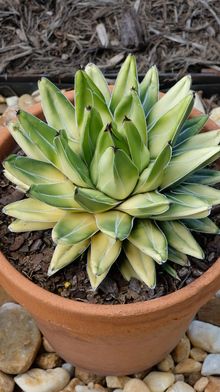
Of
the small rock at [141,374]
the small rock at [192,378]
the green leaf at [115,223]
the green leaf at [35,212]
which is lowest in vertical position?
the small rock at [192,378]

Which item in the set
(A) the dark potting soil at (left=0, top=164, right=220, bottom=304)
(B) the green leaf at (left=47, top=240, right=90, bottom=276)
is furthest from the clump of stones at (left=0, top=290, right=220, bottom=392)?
(B) the green leaf at (left=47, top=240, right=90, bottom=276)

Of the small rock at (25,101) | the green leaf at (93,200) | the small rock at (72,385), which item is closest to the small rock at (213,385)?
the small rock at (72,385)

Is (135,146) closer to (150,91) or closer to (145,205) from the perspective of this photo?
(145,205)

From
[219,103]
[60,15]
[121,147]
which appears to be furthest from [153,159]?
[60,15]

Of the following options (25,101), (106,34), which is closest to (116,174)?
(25,101)

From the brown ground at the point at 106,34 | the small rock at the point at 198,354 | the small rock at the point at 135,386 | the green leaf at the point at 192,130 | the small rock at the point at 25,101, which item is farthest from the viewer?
the brown ground at the point at 106,34

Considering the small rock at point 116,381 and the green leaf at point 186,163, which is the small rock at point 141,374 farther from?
the green leaf at point 186,163

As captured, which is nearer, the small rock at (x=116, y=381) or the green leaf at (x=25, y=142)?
the green leaf at (x=25, y=142)

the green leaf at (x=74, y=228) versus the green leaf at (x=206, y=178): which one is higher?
the green leaf at (x=206, y=178)
